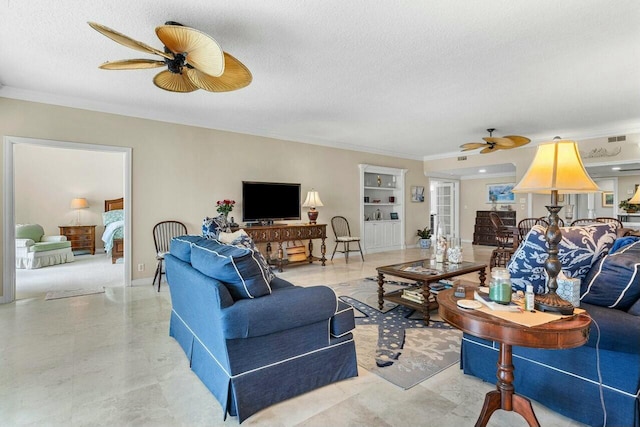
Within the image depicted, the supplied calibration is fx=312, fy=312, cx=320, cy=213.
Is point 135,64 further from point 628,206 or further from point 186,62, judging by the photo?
point 628,206

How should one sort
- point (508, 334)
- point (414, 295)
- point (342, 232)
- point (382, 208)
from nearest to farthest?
point (508, 334)
point (414, 295)
point (342, 232)
point (382, 208)

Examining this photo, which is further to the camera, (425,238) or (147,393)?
(425,238)

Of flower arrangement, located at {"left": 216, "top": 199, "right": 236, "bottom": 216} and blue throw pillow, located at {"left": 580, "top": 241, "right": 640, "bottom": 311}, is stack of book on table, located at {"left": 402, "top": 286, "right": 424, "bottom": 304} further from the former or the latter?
flower arrangement, located at {"left": 216, "top": 199, "right": 236, "bottom": 216}

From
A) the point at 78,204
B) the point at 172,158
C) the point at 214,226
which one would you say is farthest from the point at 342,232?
the point at 78,204

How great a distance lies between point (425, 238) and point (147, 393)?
7.63 m

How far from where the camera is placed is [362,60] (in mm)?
3004

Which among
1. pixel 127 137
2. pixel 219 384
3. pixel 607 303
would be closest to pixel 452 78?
pixel 607 303

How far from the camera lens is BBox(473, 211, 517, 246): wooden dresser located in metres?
8.87

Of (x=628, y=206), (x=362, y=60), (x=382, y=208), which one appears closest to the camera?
(x=362, y=60)

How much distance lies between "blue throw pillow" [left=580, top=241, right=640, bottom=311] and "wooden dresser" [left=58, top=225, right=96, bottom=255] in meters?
9.09

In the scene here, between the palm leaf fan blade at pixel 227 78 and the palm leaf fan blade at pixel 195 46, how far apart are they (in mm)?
174

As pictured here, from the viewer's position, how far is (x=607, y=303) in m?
1.63

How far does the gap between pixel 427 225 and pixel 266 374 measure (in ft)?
25.9

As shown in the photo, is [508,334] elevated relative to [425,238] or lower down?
elevated
